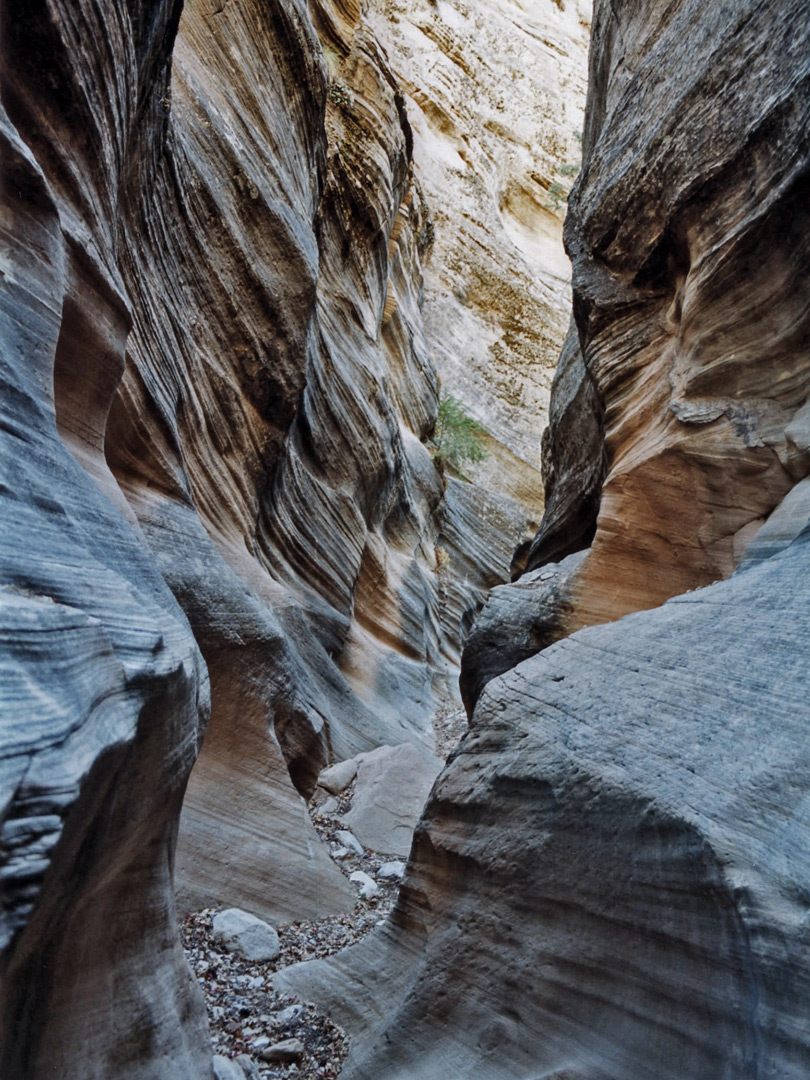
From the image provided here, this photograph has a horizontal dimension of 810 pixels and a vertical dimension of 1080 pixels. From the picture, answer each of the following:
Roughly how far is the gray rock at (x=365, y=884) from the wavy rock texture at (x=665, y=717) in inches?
55.3

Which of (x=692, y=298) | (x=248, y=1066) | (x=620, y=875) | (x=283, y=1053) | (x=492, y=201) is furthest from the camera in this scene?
(x=492, y=201)

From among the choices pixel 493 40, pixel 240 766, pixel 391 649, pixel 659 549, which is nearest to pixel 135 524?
pixel 240 766

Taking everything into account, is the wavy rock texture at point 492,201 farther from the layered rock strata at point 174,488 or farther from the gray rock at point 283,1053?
the gray rock at point 283,1053

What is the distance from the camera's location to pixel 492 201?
24.3 metres

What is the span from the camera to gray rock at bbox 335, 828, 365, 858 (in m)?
5.75

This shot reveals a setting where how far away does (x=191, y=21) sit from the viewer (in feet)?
21.9

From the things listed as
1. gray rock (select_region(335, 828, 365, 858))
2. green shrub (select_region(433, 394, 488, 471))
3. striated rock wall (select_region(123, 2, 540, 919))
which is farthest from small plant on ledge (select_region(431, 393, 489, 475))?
gray rock (select_region(335, 828, 365, 858))

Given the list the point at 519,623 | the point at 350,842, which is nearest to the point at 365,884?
the point at 350,842

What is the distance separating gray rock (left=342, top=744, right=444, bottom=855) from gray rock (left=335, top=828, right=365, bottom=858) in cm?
7

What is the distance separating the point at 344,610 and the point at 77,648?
737 cm

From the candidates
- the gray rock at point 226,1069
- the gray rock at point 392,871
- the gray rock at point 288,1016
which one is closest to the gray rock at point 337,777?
the gray rock at point 392,871

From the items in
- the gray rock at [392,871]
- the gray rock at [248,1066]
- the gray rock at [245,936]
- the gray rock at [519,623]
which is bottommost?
the gray rock at [248,1066]

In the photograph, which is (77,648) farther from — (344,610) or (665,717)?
(344,610)

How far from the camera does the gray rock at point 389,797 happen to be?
5.99 meters
